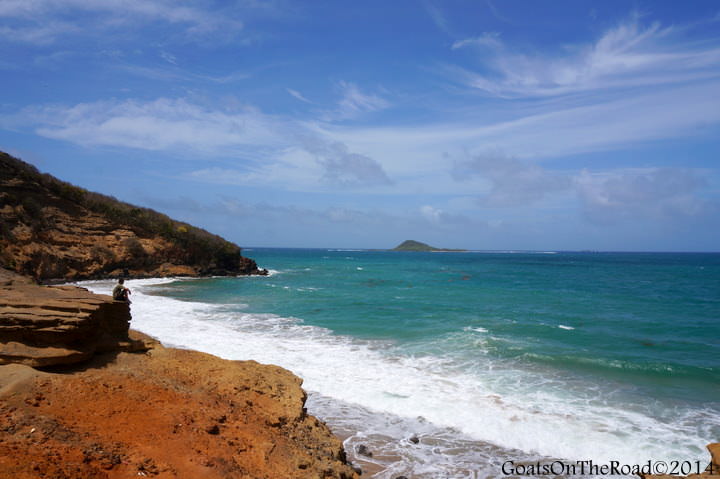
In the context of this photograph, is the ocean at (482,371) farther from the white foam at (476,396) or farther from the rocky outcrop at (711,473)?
the rocky outcrop at (711,473)

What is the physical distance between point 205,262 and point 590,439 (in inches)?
1861

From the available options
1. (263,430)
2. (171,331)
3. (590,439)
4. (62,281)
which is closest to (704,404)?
(590,439)

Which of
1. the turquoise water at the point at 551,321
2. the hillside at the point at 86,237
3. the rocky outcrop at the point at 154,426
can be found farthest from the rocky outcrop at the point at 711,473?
the hillside at the point at 86,237

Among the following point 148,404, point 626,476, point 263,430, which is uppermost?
point 148,404

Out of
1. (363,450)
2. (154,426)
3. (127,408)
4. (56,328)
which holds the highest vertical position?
(56,328)

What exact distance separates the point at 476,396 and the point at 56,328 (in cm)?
962

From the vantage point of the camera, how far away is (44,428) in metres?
4.41

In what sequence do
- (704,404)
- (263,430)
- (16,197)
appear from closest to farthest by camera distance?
(263,430) < (704,404) < (16,197)

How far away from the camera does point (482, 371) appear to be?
1322 centimetres

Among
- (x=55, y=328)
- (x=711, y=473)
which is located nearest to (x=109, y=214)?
(x=55, y=328)

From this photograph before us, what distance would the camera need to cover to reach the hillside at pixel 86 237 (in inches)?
1251

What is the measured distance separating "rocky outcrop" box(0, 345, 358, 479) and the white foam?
334 centimetres

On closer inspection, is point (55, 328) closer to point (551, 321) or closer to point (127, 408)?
point (127, 408)

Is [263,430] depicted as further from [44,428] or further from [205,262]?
[205,262]
